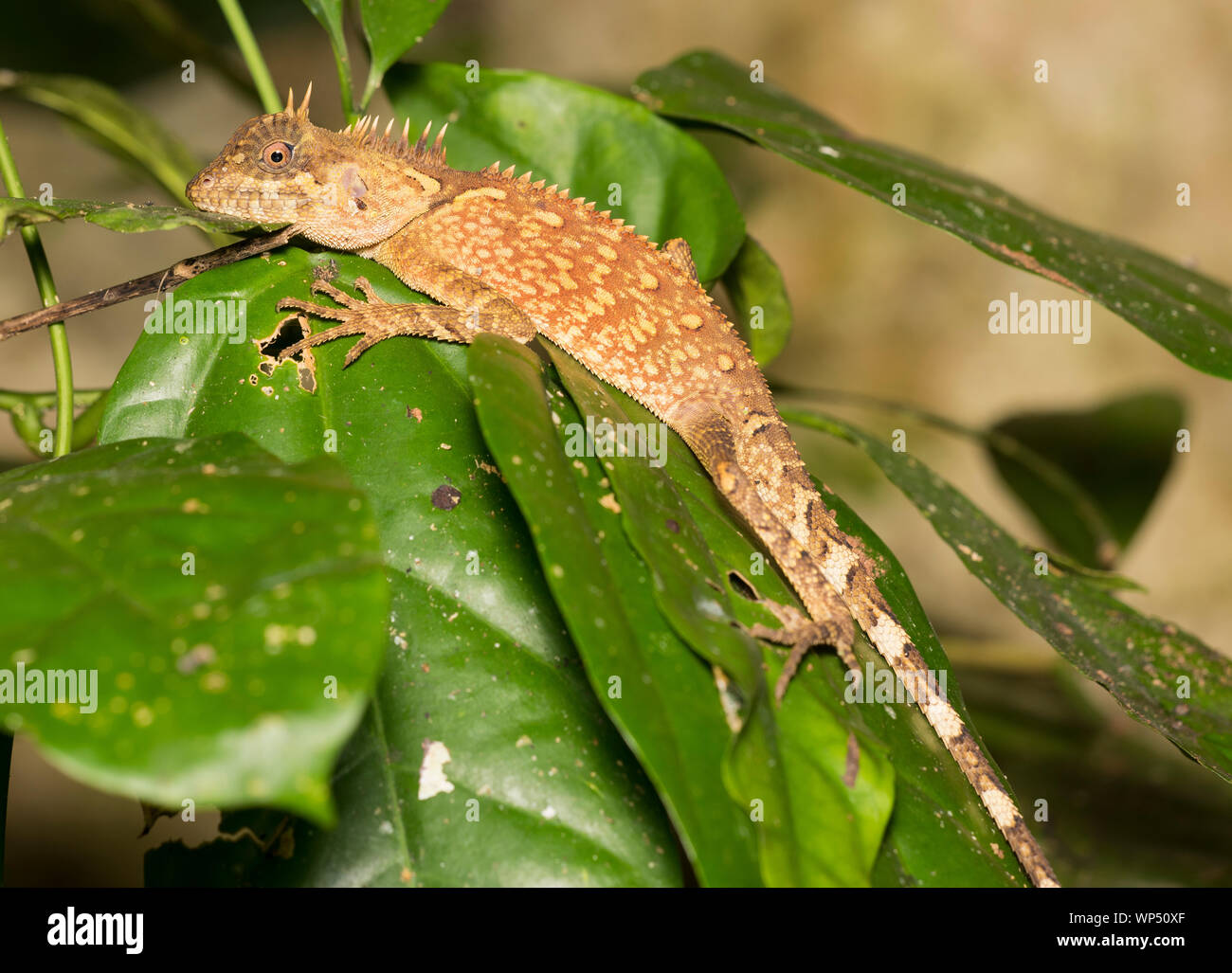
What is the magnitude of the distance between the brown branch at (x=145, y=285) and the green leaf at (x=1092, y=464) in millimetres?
3303

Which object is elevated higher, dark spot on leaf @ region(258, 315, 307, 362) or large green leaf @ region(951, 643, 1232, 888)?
dark spot on leaf @ region(258, 315, 307, 362)

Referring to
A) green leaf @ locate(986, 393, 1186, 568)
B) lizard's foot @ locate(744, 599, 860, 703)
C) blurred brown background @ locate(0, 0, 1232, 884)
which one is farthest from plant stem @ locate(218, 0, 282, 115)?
blurred brown background @ locate(0, 0, 1232, 884)

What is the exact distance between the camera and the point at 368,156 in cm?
317

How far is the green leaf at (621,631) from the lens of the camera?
1.42 metres

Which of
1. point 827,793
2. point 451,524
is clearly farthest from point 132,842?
point 827,793

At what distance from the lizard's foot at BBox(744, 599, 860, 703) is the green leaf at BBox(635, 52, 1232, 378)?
3.91 ft

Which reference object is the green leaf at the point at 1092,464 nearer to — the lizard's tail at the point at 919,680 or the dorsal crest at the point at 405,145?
the lizard's tail at the point at 919,680

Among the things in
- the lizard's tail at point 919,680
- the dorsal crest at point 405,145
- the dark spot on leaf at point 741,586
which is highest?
the dorsal crest at point 405,145

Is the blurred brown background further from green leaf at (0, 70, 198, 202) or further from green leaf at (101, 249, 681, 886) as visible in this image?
green leaf at (101, 249, 681, 886)

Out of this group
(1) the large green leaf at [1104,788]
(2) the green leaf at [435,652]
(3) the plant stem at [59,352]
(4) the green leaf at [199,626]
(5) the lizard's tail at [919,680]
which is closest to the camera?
(4) the green leaf at [199,626]

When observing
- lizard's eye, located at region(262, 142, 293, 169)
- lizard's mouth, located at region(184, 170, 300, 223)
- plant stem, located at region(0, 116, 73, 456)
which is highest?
lizard's eye, located at region(262, 142, 293, 169)

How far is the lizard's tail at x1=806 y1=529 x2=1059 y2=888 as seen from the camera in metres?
2.28

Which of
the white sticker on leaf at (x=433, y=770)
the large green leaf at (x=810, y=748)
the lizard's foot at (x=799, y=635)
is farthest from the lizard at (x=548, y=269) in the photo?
the white sticker on leaf at (x=433, y=770)
